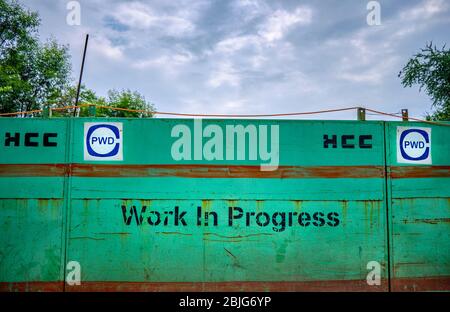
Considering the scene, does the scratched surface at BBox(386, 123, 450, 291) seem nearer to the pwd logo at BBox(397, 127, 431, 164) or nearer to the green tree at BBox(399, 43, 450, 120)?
the pwd logo at BBox(397, 127, 431, 164)

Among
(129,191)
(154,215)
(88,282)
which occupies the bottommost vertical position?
(88,282)

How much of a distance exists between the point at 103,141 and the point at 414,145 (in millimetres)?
4491

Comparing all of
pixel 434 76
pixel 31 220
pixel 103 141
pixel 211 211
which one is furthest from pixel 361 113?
pixel 434 76

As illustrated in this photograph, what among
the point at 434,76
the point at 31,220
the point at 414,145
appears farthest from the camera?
the point at 434,76

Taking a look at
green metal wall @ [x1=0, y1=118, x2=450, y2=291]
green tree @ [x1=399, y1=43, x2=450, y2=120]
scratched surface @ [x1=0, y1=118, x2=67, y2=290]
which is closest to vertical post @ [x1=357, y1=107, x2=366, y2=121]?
green metal wall @ [x1=0, y1=118, x2=450, y2=291]

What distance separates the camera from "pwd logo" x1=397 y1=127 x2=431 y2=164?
4.59 m

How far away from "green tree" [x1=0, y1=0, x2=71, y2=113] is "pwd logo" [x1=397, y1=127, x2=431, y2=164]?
26497mm

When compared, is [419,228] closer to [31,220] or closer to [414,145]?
[414,145]

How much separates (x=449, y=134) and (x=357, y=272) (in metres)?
2.43

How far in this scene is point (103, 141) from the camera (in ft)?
14.9
